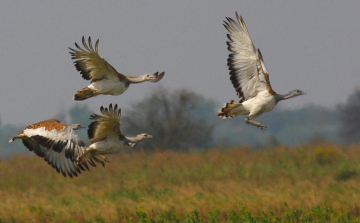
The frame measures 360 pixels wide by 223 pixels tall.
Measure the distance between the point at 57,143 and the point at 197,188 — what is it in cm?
1293

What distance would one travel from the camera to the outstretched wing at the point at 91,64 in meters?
12.3

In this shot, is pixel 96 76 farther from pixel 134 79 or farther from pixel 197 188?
pixel 197 188

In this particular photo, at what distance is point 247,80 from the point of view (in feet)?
42.5

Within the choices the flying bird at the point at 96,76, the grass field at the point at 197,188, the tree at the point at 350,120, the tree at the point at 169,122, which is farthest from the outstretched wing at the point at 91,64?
the tree at the point at 350,120

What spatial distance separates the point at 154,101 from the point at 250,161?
1870cm

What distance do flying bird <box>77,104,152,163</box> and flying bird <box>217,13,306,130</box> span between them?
159 cm

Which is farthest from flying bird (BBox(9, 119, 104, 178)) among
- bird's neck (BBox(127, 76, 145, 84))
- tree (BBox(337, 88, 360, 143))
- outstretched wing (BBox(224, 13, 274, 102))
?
tree (BBox(337, 88, 360, 143))

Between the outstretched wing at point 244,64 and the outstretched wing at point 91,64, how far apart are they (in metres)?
1.75

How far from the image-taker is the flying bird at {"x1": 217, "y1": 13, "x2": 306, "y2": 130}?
1240 cm

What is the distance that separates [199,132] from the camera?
153 ft

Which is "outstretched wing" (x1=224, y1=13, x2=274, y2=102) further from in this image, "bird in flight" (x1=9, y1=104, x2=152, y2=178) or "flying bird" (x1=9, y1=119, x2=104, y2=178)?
"flying bird" (x1=9, y1=119, x2=104, y2=178)

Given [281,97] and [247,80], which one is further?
[247,80]

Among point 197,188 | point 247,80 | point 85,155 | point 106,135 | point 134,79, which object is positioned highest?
point 134,79

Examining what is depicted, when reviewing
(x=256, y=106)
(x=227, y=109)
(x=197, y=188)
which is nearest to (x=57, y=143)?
(x=227, y=109)
